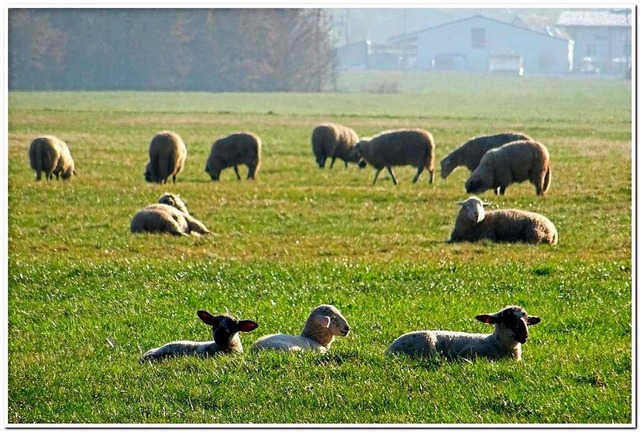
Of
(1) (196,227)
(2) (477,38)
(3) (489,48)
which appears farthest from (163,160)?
(3) (489,48)

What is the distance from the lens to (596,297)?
12461mm

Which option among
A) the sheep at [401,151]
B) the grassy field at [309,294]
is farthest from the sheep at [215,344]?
the sheep at [401,151]

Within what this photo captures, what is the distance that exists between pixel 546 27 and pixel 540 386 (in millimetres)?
70900

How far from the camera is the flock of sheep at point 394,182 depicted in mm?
9016

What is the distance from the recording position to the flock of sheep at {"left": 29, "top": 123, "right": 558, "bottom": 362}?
29.6 ft

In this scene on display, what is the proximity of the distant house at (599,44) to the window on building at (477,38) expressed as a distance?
250 inches

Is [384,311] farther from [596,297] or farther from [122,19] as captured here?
[122,19]

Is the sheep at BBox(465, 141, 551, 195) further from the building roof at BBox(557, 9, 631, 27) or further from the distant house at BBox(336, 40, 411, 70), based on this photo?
the distant house at BBox(336, 40, 411, 70)

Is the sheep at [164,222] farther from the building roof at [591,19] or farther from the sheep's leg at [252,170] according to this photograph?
the building roof at [591,19]

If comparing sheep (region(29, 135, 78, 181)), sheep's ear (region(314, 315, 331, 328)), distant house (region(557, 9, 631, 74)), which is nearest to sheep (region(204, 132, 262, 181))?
sheep (region(29, 135, 78, 181))

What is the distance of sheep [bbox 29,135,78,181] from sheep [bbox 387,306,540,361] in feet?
65.1

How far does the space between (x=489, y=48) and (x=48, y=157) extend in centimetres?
6156

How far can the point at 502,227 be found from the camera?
1714 cm
